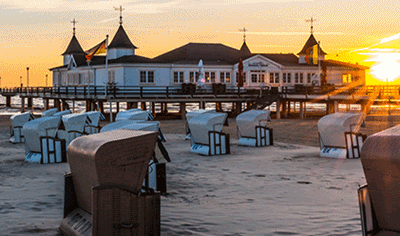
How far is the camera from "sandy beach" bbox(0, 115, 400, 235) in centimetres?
822

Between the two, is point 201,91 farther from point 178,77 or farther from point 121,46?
point 121,46

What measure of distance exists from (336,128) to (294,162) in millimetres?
2247

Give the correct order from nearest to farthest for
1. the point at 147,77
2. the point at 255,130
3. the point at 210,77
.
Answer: the point at 255,130 → the point at 147,77 → the point at 210,77

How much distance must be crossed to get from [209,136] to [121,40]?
4180 cm

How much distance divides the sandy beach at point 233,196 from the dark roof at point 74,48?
53438 millimetres

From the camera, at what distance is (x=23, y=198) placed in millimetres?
10453

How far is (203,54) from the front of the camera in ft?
186

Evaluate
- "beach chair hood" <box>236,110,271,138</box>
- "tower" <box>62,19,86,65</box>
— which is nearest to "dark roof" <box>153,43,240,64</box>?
"tower" <box>62,19,86,65</box>

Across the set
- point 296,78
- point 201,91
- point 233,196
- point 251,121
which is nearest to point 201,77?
point 201,91

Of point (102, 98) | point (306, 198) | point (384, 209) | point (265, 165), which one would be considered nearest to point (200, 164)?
point (265, 165)

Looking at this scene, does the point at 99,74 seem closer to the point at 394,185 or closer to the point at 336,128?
the point at 336,128

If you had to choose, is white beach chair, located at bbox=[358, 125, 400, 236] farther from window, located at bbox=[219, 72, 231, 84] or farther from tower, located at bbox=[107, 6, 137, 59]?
tower, located at bbox=[107, 6, 137, 59]

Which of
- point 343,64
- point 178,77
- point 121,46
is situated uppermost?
point 121,46

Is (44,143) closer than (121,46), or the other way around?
(44,143)
